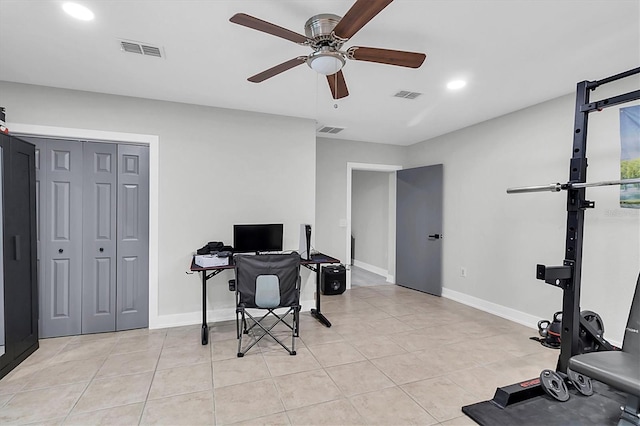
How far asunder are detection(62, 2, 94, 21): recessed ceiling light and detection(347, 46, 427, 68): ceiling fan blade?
1736 millimetres

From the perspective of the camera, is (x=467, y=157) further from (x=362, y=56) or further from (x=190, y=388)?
(x=190, y=388)

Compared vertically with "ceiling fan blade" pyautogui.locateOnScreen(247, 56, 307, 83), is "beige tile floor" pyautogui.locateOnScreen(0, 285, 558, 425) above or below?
below

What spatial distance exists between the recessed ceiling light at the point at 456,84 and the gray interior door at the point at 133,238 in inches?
133

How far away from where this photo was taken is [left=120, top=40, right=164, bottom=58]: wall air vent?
96.5 inches

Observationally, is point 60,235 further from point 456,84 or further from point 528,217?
point 528,217

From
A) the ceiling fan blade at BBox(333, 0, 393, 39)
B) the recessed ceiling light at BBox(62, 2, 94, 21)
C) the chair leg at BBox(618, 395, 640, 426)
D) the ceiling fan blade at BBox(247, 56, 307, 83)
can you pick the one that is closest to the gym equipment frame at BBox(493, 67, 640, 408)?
the chair leg at BBox(618, 395, 640, 426)

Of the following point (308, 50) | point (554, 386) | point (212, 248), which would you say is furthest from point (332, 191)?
point (554, 386)

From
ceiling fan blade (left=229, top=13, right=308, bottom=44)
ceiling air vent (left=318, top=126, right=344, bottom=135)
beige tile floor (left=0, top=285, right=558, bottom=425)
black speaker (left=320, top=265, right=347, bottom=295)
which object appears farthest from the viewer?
black speaker (left=320, top=265, right=347, bottom=295)

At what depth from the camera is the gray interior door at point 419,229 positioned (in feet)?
16.9

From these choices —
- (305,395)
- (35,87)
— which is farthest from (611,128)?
(35,87)

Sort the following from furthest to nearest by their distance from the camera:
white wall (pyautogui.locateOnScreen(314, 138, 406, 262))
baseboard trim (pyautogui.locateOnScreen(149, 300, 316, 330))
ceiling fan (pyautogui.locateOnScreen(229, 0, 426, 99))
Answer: white wall (pyautogui.locateOnScreen(314, 138, 406, 262)) → baseboard trim (pyautogui.locateOnScreen(149, 300, 316, 330)) → ceiling fan (pyautogui.locateOnScreen(229, 0, 426, 99))

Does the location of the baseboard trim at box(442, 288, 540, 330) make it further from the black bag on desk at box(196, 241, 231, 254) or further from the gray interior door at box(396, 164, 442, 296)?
the black bag on desk at box(196, 241, 231, 254)

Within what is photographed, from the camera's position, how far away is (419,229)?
5473mm

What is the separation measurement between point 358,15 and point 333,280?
4111 mm
